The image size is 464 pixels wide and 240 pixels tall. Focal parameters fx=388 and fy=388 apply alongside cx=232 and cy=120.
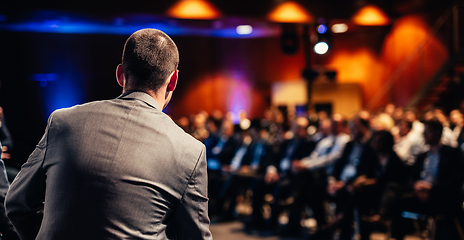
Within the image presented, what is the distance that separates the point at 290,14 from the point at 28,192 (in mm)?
7864

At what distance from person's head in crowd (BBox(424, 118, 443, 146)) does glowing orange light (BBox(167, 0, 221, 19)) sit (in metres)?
5.11

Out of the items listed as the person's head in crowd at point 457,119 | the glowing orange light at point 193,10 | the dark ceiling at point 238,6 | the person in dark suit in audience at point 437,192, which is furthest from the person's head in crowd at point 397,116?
the glowing orange light at point 193,10

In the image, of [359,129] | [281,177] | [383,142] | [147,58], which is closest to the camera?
[147,58]

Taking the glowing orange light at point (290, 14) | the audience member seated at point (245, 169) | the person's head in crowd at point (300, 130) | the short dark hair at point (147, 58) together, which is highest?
the glowing orange light at point (290, 14)

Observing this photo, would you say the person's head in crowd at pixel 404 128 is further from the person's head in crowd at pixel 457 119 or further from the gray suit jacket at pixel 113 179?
the gray suit jacket at pixel 113 179

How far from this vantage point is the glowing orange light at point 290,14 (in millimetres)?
8219

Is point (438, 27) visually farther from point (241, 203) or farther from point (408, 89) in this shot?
point (241, 203)

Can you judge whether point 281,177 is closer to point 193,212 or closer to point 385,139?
point 385,139

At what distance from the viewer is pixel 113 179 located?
966 millimetres

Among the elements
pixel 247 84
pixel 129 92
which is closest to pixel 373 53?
pixel 247 84

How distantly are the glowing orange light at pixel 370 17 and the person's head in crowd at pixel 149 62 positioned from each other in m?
8.44

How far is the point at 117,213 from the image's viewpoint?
38.0 inches

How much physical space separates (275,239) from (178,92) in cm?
720

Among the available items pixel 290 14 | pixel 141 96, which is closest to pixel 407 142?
pixel 290 14
